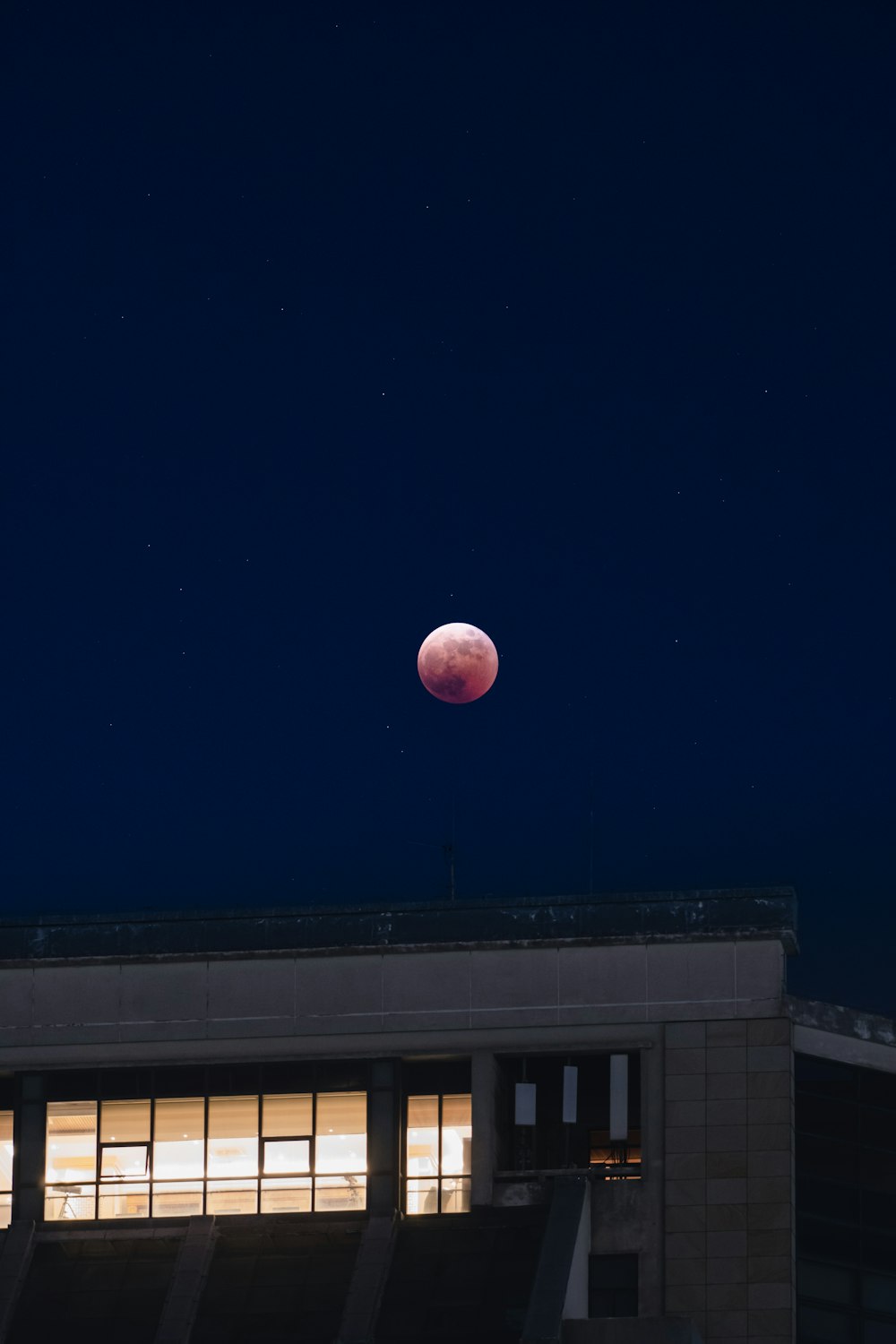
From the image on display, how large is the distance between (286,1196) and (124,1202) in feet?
14.8

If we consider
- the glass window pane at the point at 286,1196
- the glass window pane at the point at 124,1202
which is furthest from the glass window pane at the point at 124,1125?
the glass window pane at the point at 286,1196

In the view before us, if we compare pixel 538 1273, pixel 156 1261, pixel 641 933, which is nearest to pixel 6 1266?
pixel 156 1261

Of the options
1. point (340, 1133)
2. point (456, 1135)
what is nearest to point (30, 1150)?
point (340, 1133)

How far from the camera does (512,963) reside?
6219 cm

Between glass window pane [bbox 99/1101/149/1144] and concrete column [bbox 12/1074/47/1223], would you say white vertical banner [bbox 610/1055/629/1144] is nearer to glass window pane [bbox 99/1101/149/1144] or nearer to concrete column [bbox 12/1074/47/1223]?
glass window pane [bbox 99/1101/149/1144]

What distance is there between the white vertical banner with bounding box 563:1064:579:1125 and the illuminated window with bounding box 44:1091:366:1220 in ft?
18.1

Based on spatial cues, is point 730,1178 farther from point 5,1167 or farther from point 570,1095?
point 5,1167

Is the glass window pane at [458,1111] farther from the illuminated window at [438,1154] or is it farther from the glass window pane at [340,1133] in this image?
the glass window pane at [340,1133]

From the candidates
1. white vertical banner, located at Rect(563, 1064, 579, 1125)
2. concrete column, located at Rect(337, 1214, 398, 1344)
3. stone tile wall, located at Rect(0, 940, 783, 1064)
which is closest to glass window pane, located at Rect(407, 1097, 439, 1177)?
concrete column, located at Rect(337, 1214, 398, 1344)

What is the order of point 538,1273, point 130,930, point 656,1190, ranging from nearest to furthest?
1. point 538,1273
2. point 656,1190
3. point 130,930

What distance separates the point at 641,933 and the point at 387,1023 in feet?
23.9

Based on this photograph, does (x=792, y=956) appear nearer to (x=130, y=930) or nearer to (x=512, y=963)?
(x=512, y=963)

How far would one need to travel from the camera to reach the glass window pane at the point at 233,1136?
62969 millimetres

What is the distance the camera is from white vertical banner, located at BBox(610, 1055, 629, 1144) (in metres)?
60.9
